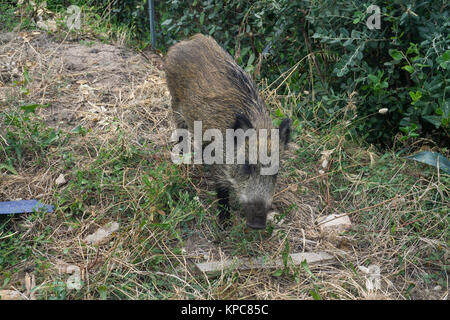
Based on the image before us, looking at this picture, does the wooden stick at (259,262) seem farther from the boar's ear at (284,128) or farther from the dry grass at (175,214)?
the boar's ear at (284,128)

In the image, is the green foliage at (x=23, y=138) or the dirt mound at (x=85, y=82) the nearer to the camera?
the green foliage at (x=23, y=138)

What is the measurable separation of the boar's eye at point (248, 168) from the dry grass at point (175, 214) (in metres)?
Result: 0.42

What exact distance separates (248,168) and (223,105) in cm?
78

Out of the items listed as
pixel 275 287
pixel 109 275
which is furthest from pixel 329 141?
pixel 109 275

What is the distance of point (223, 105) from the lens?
13.0ft

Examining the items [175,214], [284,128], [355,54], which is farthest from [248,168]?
[355,54]

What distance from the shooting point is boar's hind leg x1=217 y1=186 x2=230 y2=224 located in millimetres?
3750

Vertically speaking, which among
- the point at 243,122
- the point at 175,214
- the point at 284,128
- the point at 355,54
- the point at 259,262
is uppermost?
the point at 355,54

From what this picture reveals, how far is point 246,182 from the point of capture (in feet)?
11.2

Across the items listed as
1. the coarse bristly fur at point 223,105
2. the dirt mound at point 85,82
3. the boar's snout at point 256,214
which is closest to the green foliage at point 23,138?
the dirt mound at point 85,82

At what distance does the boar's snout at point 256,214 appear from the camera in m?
3.21

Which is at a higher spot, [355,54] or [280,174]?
[355,54]

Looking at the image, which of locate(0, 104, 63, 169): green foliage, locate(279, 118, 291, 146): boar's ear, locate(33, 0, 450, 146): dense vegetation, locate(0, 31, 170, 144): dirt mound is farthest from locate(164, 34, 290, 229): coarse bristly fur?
locate(0, 104, 63, 169): green foliage

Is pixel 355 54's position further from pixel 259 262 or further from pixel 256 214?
pixel 259 262
